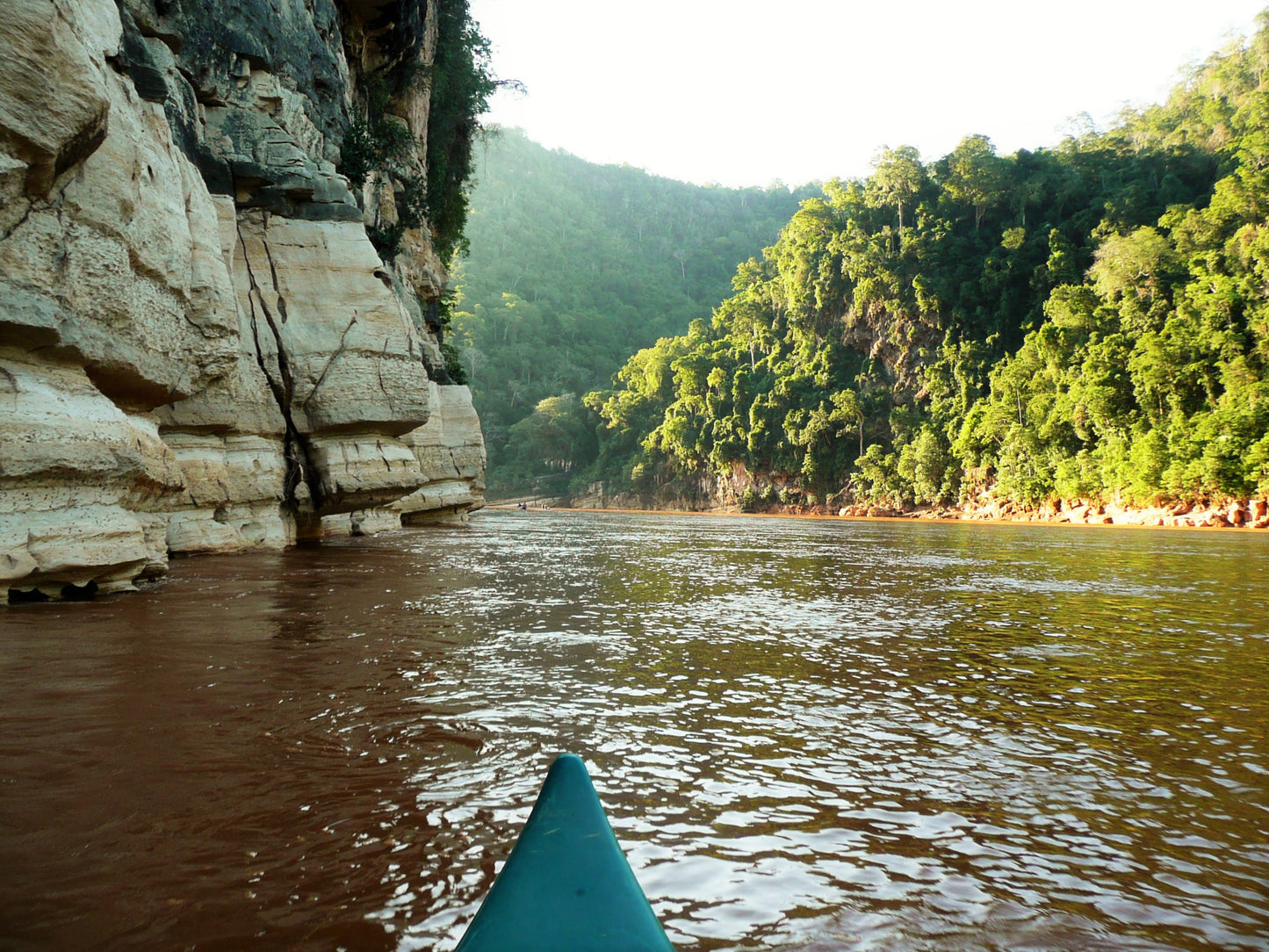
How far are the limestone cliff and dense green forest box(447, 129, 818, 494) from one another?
51.9 meters

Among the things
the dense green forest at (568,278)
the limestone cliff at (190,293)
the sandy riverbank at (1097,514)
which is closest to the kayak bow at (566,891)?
the limestone cliff at (190,293)

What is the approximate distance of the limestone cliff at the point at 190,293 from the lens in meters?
6.57

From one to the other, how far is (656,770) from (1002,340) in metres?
52.6

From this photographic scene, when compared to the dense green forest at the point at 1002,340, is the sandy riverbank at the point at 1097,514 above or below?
below

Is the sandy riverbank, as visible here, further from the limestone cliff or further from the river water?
the limestone cliff

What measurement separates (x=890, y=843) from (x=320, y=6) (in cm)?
1799

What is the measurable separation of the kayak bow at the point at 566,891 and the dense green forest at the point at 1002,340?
36469mm

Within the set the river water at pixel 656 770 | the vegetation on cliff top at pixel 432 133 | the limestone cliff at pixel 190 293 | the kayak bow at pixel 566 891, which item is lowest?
the river water at pixel 656 770

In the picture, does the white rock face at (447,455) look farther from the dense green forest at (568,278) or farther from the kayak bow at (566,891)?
the dense green forest at (568,278)

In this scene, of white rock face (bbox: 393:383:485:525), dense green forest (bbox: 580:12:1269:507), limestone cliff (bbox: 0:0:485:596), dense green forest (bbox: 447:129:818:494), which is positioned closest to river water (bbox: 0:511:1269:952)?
limestone cliff (bbox: 0:0:485:596)

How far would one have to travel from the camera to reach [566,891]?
5.23ft

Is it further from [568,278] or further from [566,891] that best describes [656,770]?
[568,278]

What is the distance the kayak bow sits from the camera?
150cm

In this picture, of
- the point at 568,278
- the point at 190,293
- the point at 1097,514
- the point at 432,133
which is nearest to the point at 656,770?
the point at 190,293
